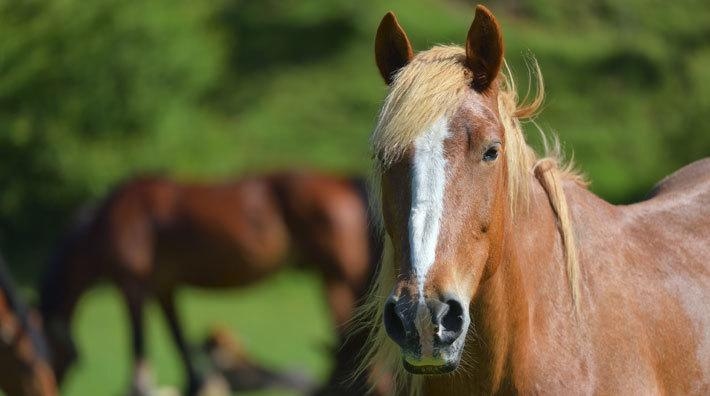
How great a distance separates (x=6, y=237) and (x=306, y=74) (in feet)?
23.8

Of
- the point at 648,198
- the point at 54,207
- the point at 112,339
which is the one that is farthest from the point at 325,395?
the point at 54,207

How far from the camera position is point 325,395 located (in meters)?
5.52

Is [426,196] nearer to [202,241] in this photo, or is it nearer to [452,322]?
[452,322]

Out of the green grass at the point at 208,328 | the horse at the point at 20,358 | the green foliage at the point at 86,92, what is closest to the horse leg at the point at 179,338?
the green grass at the point at 208,328

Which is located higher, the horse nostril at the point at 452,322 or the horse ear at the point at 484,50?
the horse ear at the point at 484,50

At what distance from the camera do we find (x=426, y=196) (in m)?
3.22

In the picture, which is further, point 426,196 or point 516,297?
point 516,297

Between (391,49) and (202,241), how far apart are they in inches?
294

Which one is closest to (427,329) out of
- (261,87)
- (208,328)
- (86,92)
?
(208,328)

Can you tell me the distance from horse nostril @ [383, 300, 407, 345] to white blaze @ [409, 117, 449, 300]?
0.30ft

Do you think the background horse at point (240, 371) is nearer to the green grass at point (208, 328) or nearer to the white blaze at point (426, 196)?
the green grass at point (208, 328)

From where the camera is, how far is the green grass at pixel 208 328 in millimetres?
12155

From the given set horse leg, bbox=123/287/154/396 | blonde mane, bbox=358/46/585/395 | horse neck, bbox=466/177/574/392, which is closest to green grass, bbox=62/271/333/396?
horse leg, bbox=123/287/154/396

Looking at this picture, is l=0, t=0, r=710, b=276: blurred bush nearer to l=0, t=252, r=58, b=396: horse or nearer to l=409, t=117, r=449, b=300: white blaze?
l=0, t=252, r=58, b=396: horse
